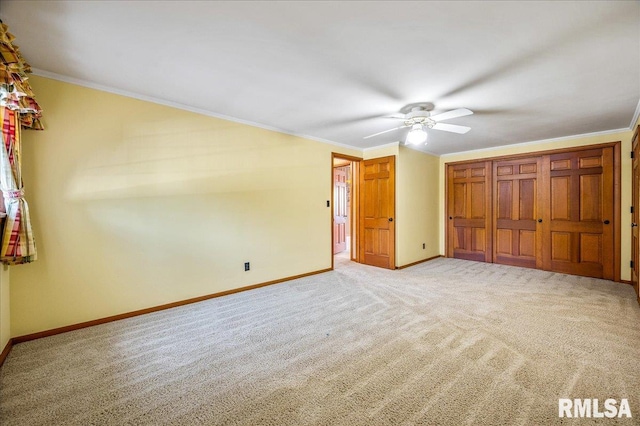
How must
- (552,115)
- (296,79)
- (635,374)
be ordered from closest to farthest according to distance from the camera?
(635,374)
(296,79)
(552,115)

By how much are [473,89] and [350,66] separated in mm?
1308

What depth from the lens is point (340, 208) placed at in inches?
277

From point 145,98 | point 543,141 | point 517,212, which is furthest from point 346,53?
point 517,212

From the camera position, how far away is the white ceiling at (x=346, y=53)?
1.61 meters

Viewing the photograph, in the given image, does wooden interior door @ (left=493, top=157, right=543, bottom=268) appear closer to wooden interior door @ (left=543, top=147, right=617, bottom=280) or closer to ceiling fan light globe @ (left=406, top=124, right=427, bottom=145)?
wooden interior door @ (left=543, top=147, right=617, bottom=280)

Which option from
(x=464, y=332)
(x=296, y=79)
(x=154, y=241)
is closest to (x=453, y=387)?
(x=464, y=332)

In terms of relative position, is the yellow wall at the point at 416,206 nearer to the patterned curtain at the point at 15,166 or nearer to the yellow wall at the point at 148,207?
the yellow wall at the point at 148,207

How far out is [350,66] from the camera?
7.29 feet

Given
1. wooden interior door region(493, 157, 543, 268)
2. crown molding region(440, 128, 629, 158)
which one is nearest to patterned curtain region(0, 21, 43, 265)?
crown molding region(440, 128, 629, 158)

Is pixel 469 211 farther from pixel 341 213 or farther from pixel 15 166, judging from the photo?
pixel 15 166

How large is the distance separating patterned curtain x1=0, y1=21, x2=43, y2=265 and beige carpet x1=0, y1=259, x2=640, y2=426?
86 centimetres

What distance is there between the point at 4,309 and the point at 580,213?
23.8ft

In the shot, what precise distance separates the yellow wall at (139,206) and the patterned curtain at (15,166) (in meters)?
0.24

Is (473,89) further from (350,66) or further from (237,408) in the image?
(237,408)
